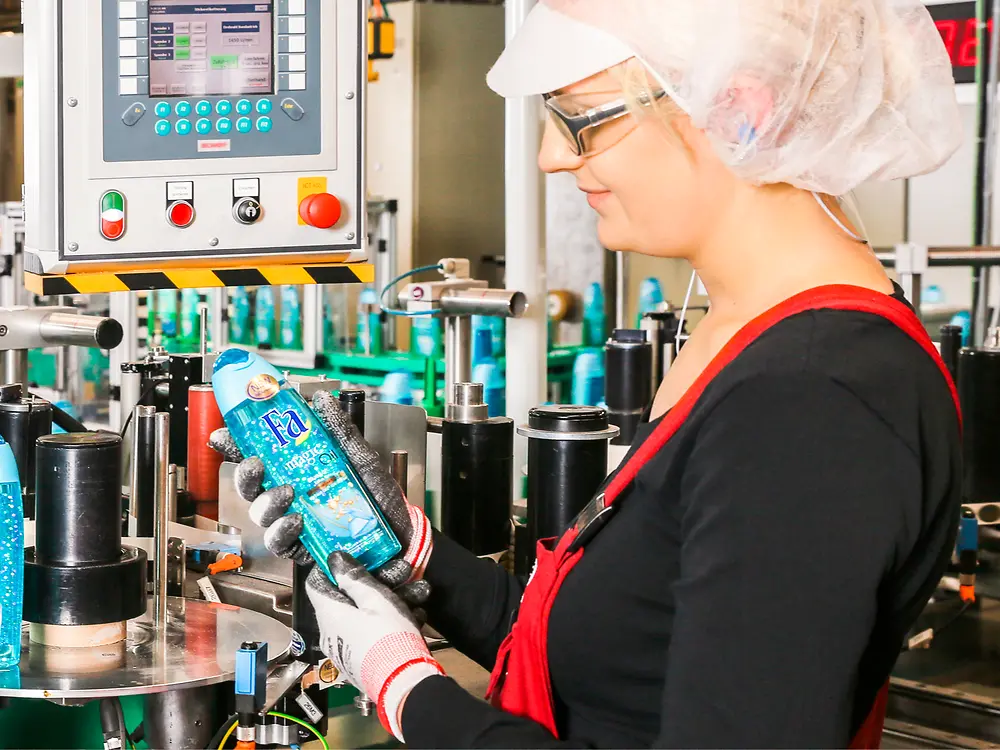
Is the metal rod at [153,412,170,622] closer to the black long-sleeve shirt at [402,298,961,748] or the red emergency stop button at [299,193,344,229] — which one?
the red emergency stop button at [299,193,344,229]

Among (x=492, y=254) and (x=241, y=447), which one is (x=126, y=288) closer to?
(x=241, y=447)

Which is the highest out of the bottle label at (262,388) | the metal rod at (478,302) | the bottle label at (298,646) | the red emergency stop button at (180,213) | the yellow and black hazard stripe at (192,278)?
the red emergency stop button at (180,213)

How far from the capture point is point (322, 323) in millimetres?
4926

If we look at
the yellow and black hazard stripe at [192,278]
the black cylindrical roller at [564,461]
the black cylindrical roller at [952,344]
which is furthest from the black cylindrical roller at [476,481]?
the black cylindrical roller at [952,344]

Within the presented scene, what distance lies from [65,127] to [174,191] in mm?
149

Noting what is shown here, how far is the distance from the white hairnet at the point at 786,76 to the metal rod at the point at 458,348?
111cm

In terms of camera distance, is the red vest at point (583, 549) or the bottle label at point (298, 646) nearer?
the red vest at point (583, 549)

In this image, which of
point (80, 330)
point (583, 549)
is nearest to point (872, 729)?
point (583, 549)

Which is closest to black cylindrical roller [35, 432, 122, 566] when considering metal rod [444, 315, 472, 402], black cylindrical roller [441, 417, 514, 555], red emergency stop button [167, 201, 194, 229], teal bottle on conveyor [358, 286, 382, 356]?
red emergency stop button [167, 201, 194, 229]

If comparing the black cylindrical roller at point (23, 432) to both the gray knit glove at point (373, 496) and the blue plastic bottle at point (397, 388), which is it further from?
the blue plastic bottle at point (397, 388)

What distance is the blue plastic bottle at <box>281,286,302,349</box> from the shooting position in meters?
5.08

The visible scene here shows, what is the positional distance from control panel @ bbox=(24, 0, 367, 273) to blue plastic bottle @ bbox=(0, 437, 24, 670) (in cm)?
44

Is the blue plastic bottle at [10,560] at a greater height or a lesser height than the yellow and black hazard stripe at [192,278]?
lesser

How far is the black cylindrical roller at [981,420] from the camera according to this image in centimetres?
214
